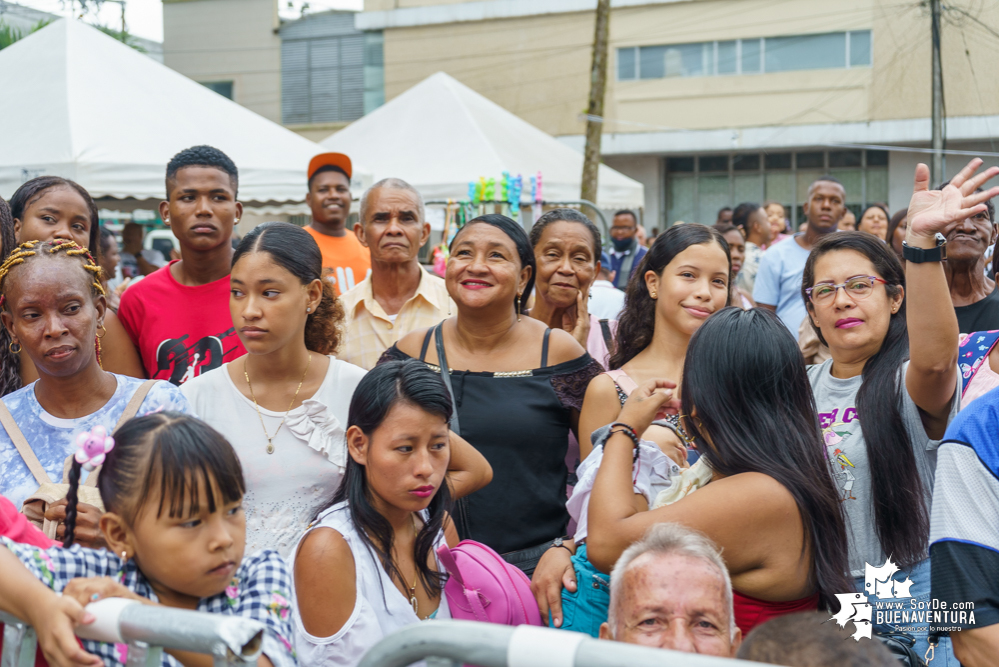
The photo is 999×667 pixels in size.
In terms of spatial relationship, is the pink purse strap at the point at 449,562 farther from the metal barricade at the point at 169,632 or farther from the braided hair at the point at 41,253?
the braided hair at the point at 41,253

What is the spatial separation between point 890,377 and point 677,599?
4.17 feet

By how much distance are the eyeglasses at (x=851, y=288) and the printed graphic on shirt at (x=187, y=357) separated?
2302mm

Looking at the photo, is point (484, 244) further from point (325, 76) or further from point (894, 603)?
point (325, 76)

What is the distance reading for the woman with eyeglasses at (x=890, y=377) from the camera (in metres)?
2.46

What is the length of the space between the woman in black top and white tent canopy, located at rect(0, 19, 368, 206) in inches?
192

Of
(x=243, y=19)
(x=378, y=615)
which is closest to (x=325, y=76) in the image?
(x=243, y=19)

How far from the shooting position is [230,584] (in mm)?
2078

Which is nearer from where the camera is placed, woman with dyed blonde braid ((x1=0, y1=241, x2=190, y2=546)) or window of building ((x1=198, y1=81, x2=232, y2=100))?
woman with dyed blonde braid ((x1=0, y1=241, x2=190, y2=546))

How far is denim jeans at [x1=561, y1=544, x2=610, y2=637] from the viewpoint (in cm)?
259

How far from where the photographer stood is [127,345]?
3.77 m

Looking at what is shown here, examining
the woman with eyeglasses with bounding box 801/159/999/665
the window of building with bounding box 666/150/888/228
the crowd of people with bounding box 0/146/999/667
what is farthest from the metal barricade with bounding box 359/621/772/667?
the window of building with bounding box 666/150/888/228

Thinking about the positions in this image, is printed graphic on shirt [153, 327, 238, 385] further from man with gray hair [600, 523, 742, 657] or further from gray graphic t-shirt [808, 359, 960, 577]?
gray graphic t-shirt [808, 359, 960, 577]

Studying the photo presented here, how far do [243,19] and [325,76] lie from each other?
318 centimetres

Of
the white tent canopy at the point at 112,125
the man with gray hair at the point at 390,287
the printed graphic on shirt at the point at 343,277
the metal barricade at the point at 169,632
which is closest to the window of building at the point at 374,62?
the white tent canopy at the point at 112,125
